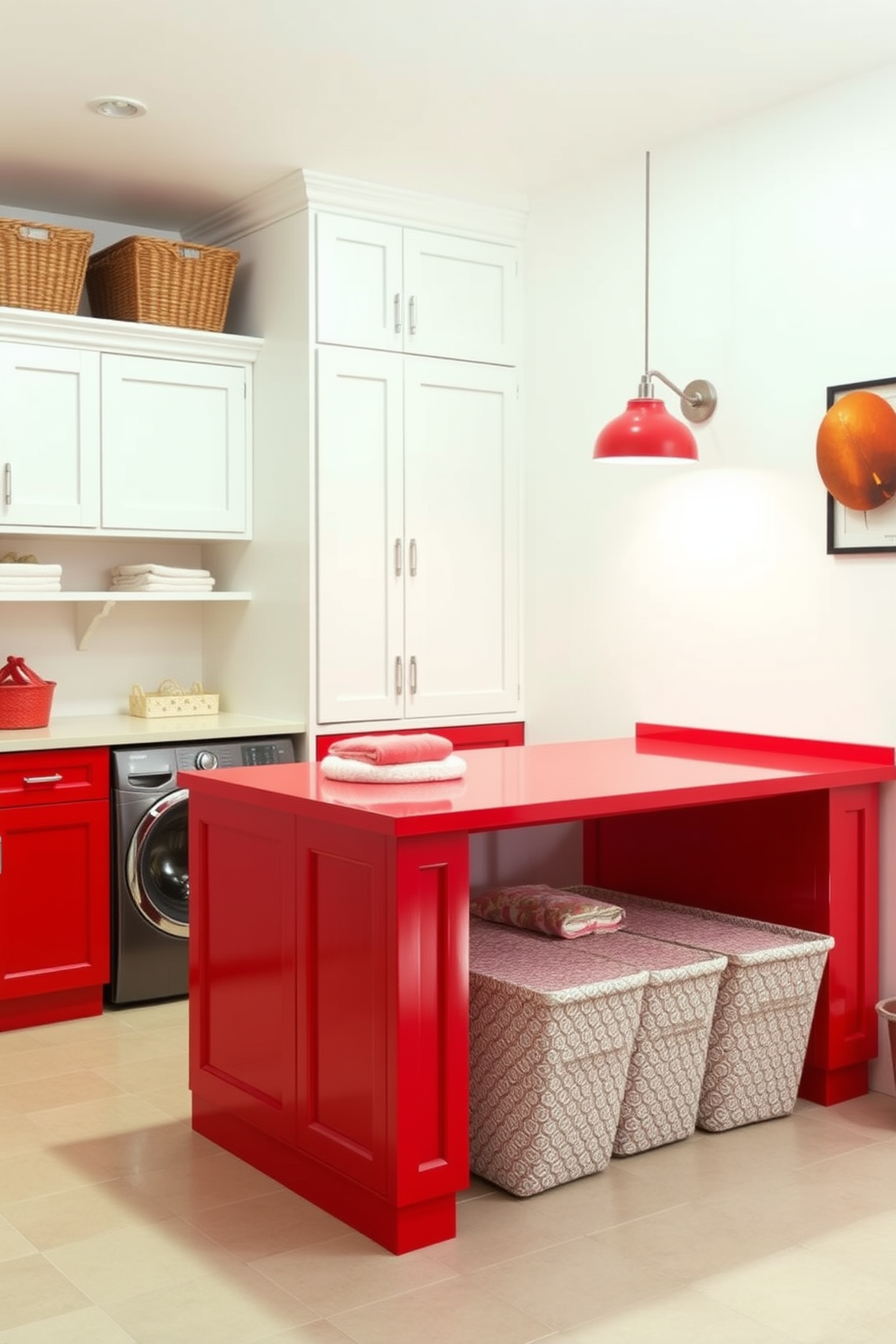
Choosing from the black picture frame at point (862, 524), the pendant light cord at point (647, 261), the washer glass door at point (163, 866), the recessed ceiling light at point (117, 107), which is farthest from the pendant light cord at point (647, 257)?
the washer glass door at point (163, 866)

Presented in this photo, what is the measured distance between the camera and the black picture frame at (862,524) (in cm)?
353

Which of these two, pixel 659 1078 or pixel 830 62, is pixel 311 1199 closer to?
pixel 659 1078

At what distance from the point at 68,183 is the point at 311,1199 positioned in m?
3.26

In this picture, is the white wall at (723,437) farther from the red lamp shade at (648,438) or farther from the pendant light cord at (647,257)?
the red lamp shade at (648,438)

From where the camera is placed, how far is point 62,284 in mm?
4348

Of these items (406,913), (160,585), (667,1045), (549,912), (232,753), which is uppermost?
(160,585)

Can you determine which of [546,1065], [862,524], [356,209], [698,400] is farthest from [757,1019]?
[356,209]

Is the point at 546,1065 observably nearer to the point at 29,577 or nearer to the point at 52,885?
the point at 52,885

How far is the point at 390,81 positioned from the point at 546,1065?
254 centimetres

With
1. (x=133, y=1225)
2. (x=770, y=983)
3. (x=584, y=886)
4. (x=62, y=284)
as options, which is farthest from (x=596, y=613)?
(x=133, y=1225)

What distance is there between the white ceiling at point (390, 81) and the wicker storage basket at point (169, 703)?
168 centimetres

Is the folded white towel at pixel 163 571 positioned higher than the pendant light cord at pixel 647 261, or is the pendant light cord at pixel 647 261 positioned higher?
the pendant light cord at pixel 647 261

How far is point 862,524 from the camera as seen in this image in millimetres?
3615

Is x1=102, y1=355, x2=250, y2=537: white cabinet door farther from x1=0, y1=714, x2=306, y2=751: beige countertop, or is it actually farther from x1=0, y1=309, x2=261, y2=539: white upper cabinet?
x1=0, y1=714, x2=306, y2=751: beige countertop
